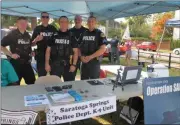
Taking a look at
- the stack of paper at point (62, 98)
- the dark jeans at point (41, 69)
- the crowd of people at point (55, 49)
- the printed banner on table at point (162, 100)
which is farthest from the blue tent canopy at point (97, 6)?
the stack of paper at point (62, 98)

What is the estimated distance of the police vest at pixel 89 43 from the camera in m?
4.46

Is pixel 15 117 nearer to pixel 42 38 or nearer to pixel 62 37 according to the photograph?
pixel 62 37

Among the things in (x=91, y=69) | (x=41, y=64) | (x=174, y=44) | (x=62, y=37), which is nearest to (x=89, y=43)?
(x=91, y=69)

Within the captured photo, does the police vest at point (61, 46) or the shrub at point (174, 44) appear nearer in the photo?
the police vest at point (61, 46)

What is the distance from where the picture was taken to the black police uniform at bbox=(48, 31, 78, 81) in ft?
13.5

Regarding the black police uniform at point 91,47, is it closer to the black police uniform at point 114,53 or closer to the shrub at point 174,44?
the black police uniform at point 114,53

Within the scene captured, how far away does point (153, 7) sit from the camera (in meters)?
5.62

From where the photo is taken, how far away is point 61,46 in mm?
4109

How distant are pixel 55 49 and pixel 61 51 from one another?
101mm

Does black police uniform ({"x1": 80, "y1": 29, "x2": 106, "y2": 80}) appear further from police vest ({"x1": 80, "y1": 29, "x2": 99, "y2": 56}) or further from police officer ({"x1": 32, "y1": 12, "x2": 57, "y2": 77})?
police officer ({"x1": 32, "y1": 12, "x2": 57, "y2": 77})

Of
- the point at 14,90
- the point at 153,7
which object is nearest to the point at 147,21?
the point at 153,7

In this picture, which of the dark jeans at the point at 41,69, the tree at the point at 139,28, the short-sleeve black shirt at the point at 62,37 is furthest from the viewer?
the tree at the point at 139,28

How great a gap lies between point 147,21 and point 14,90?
42905mm

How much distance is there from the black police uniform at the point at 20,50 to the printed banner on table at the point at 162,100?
201cm
